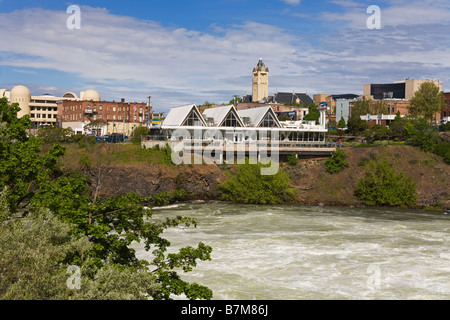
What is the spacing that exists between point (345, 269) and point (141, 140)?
49.1 metres

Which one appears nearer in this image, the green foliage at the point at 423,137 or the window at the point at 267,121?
the green foliage at the point at 423,137

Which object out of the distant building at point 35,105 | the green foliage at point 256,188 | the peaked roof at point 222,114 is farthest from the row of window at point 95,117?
the green foliage at point 256,188

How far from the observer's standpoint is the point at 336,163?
7700 cm

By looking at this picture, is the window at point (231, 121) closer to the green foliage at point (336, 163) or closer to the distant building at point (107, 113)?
the green foliage at point (336, 163)

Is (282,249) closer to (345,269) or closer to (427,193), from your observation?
(345,269)

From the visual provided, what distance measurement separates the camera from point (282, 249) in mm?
39906

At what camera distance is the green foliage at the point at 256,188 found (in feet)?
221

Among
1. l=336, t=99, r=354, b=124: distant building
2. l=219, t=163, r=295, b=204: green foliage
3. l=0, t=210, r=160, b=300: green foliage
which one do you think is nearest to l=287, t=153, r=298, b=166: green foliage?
l=219, t=163, r=295, b=204: green foliage

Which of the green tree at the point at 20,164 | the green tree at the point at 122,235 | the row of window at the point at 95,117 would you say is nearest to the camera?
the green tree at the point at 122,235

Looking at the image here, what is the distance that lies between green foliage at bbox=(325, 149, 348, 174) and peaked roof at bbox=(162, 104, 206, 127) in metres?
21.7

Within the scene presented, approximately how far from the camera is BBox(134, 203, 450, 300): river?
30062mm

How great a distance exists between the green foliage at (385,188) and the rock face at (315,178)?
1.92 meters

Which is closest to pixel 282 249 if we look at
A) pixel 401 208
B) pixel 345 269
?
pixel 345 269

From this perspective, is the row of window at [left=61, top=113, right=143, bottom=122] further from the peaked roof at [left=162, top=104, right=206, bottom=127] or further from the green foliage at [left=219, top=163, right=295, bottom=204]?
the green foliage at [left=219, top=163, right=295, bottom=204]
